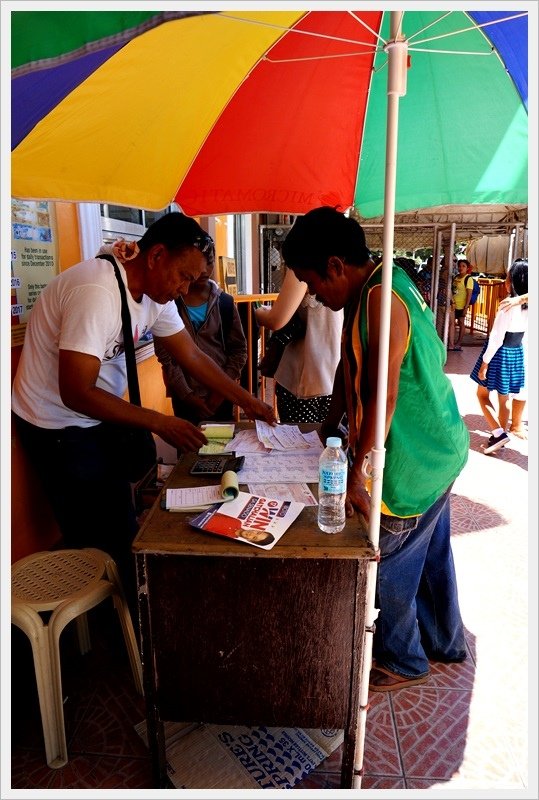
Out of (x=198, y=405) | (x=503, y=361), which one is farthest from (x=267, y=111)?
(x=503, y=361)

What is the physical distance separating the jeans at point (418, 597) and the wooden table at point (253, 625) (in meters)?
0.50

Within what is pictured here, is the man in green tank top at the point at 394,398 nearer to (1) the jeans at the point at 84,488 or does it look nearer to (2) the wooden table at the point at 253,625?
(2) the wooden table at the point at 253,625

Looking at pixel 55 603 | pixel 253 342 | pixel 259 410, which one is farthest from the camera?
pixel 253 342

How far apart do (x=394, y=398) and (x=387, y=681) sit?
135cm

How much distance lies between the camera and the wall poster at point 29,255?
2.27m

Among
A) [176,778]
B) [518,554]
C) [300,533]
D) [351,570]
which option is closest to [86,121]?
[300,533]

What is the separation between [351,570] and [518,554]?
2.24 m

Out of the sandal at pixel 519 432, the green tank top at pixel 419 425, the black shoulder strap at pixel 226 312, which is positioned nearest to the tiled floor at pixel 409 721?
the green tank top at pixel 419 425

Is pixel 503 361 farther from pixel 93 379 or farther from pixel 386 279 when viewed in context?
pixel 93 379

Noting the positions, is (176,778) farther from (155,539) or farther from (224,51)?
(224,51)

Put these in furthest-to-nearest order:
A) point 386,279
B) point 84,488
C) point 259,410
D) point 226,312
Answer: point 226,312 < point 259,410 < point 84,488 < point 386,279

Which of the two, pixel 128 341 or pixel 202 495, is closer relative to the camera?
pixel 202 495

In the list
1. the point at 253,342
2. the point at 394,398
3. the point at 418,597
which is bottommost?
the point at 418,597

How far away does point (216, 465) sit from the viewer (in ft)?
6.59
